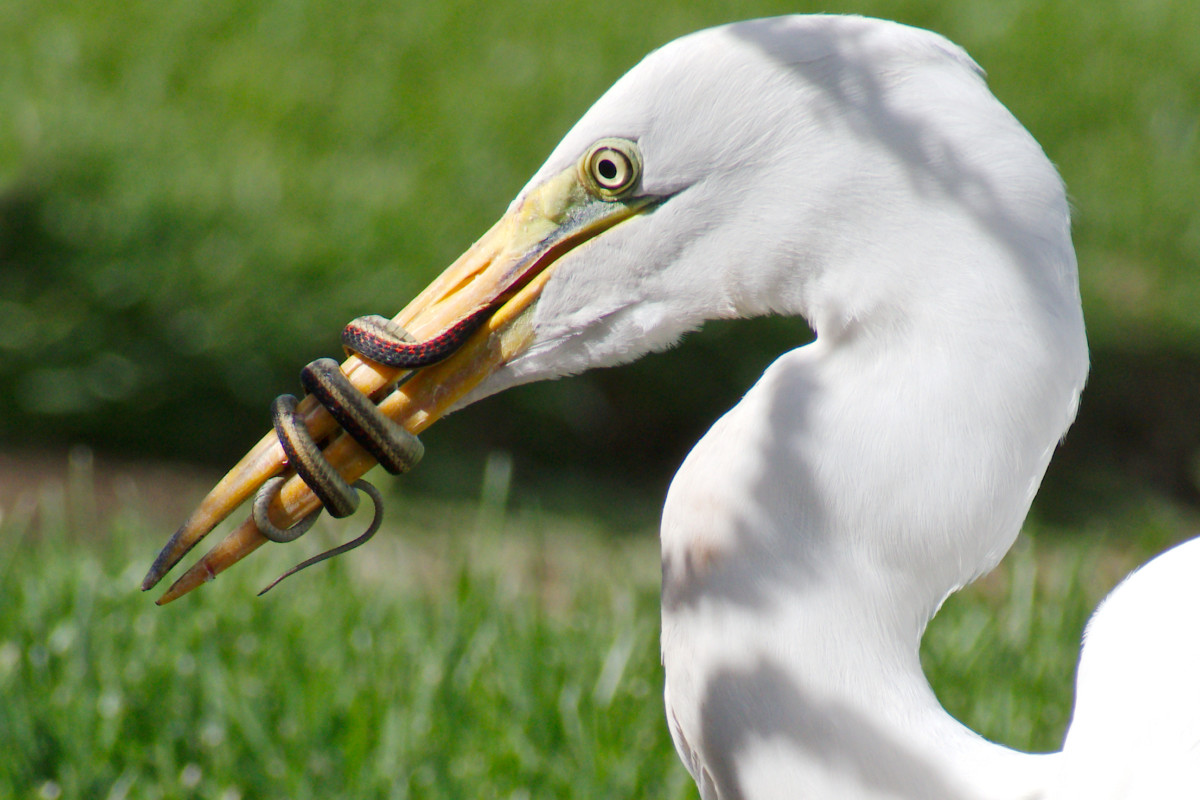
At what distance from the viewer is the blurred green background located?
218cm

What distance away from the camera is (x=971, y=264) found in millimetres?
1183

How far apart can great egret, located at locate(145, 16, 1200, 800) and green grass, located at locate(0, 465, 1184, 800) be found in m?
0.93

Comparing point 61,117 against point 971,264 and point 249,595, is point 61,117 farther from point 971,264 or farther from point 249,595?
point 971,264

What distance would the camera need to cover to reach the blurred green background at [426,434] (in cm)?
218

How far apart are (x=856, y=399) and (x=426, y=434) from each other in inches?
114

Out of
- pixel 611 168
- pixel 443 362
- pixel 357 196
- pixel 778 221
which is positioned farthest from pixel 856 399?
pixel 357 196

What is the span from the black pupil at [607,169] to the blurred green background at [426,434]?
1159 millimetres

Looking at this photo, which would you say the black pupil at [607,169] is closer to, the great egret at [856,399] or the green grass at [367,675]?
the great egret at [856,399]

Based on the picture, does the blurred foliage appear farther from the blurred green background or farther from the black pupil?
the black pupil

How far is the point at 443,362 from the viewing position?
4.47 feet

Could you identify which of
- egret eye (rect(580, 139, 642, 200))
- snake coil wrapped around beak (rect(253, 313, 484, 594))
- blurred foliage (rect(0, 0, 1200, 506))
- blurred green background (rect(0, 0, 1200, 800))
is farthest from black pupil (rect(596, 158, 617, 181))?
blurred foliage (rect(0, 0, 1200, 506))

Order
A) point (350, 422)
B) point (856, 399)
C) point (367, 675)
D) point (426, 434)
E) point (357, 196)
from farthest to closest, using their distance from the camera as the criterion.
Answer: point (357, 196), point (426, 434), point (367, 675), point (350, 422), point (856, 399)

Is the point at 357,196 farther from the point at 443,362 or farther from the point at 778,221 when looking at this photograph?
the point at 778,221

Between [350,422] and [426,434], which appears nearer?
[350,422]
